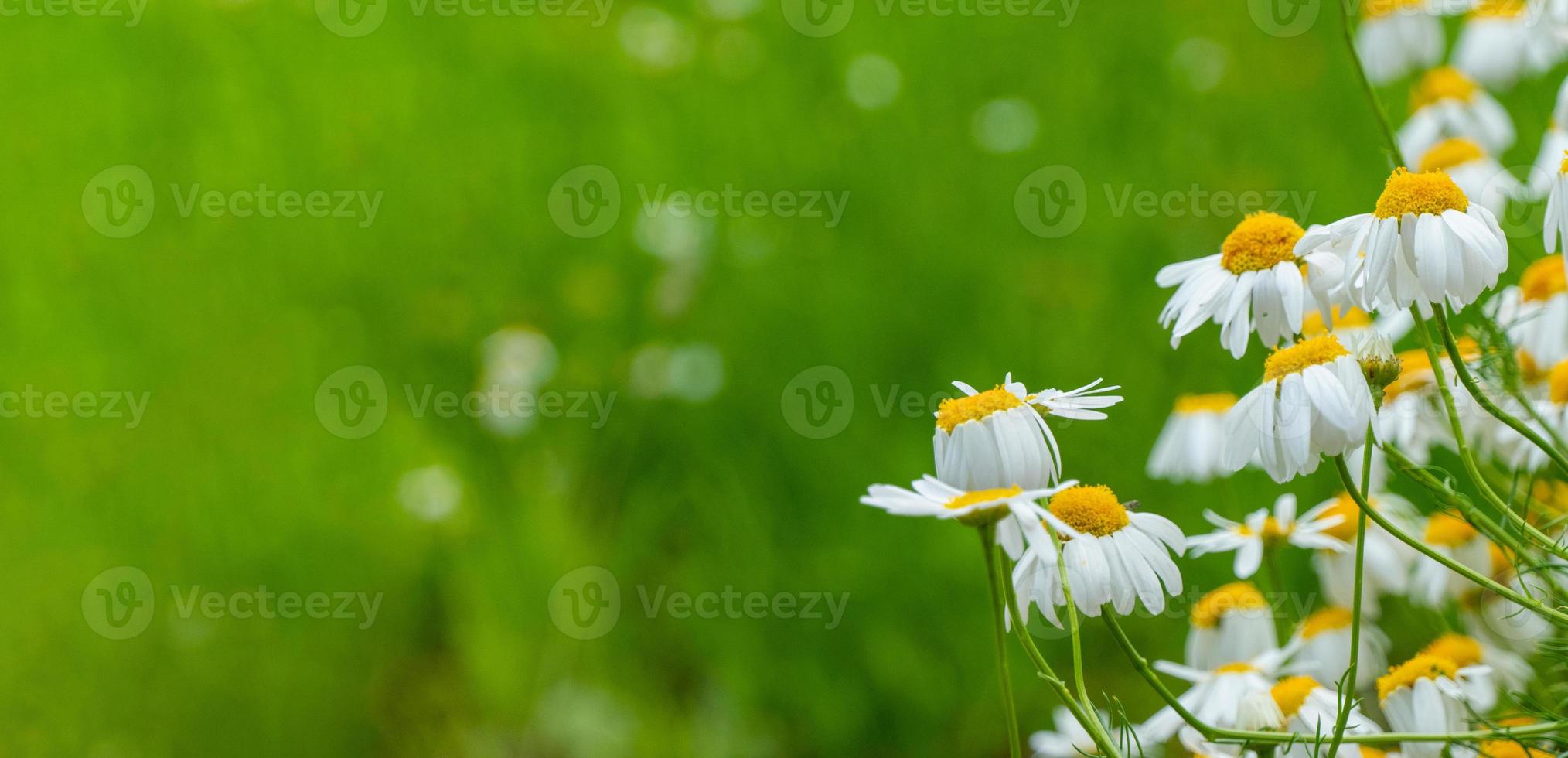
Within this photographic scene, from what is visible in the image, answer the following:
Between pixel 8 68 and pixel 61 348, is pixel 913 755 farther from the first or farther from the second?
pixel 8 68

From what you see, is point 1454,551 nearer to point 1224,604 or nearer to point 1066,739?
point 1224,604

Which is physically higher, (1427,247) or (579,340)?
(579,340)

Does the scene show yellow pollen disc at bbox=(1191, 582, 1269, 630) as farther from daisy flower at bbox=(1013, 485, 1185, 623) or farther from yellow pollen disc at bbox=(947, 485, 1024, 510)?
yellow pollen disc at bbox=(947, 485, 1024, 510)

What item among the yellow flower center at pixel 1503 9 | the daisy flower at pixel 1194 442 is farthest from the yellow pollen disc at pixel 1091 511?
the yellow flower center at pixel 1503 9

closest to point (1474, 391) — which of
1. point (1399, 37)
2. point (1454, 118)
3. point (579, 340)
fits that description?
point (1454, 118)

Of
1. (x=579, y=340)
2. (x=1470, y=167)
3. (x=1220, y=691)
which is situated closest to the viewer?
(x=1220, y=691)

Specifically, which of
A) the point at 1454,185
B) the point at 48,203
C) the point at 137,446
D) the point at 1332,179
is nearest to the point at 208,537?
the point at 137,446

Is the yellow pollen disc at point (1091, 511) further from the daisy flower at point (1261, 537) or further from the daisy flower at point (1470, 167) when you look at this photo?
the daisy flower at point (1470, 167)
